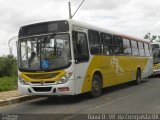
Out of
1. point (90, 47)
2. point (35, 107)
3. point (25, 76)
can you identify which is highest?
point (90, 47)

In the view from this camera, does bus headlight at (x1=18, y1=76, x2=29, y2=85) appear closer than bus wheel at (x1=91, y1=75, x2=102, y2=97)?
Yes

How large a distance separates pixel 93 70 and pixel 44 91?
2376mm

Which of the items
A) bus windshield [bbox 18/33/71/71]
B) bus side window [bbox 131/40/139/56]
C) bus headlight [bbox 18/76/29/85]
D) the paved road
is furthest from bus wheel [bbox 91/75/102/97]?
bus side window [bbox 131/40/139/56]

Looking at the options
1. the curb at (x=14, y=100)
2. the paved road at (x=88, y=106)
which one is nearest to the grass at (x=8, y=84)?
the curb at (x=14, y=100)

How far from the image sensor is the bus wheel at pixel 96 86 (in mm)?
15336

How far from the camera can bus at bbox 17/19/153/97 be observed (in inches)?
535

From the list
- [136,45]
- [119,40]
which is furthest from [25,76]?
[136,45]

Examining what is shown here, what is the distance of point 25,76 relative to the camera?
561 inches

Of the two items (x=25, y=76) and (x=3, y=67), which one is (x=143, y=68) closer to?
(x=3, y=67)

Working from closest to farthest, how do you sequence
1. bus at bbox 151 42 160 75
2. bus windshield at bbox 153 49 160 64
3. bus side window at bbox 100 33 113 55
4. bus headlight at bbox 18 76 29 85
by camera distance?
bus headlight at bbox 18 76 29 85, bus side window at bbox 100 33 113 55, bus at bbox 151 42 160 75, bus windshield at bbox 153 49 160 64

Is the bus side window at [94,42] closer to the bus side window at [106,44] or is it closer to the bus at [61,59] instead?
the bus at [61,59]

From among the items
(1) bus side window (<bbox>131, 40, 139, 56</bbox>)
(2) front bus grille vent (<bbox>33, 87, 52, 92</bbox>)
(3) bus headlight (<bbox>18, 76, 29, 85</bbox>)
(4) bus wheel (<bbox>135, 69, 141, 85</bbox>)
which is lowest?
(4) bus wheel (<bbox>135, 69, 141, 85</bbox>)

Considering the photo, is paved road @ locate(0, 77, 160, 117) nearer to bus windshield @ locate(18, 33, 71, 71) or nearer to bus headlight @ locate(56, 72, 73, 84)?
bus headlight @ locate(56, 72, 73, 84)

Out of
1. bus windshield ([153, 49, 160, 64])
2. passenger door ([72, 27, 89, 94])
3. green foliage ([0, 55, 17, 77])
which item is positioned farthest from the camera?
bus windshield ([153, 49, 160, 64])
